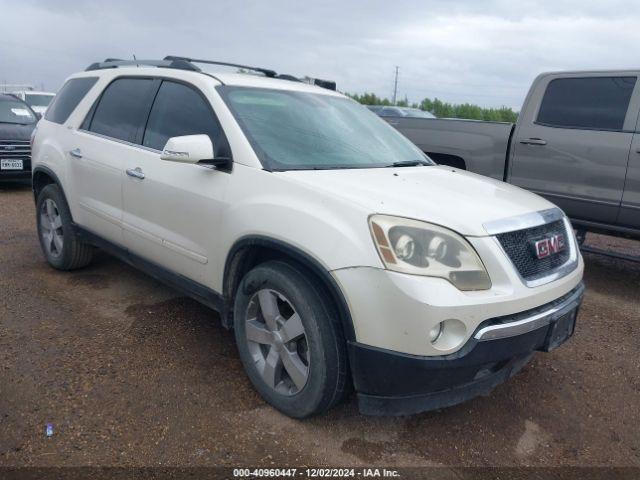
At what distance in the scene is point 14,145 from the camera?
9.26 meters

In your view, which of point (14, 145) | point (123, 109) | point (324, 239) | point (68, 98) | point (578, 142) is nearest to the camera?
point (324, 239)

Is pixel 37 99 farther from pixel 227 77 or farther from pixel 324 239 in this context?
pixel 324 239

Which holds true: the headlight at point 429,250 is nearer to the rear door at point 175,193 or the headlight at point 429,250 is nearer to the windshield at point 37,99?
the rear door at point 175,193

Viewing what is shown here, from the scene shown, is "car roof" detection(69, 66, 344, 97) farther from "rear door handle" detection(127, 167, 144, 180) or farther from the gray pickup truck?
the gray pickup truck

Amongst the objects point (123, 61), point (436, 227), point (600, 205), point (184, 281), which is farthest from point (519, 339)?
point (123, 61)

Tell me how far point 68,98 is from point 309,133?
2.58m

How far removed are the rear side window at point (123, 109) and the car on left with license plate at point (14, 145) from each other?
230 inches

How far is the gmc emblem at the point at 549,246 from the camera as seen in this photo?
2.73 meters

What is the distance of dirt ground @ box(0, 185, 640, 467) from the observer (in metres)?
2.62

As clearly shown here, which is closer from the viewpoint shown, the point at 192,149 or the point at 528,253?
the point at 528,253

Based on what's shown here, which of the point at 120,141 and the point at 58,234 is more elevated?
the point at 120,141

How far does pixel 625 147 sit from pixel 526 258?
3171 mm

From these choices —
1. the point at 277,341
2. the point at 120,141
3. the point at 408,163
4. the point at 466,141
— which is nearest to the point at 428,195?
the point at 408,163

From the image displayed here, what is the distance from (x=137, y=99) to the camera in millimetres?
3992
